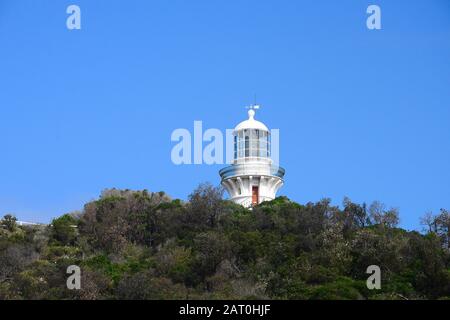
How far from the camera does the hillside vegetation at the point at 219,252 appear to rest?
145 feet

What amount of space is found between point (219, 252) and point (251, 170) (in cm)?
1249

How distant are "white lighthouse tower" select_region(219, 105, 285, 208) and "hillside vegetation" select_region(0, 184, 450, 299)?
1.43m

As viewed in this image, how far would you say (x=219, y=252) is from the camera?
47500mm

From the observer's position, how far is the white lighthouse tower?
59.7 meters

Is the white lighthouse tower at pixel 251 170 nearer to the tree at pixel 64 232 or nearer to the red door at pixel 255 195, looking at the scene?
the red door at pixel 255 195

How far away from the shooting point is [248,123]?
60.9 meters

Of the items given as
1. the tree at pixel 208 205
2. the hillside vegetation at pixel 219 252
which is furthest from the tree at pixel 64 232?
the tree at pixel 208 205

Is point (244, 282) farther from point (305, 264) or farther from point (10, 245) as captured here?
point (10, 245)

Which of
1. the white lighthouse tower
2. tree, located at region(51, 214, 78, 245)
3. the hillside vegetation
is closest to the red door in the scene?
the white lighthouse tower

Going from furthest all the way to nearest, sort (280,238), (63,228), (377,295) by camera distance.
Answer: (63,228) → (280,238) → (377,295)

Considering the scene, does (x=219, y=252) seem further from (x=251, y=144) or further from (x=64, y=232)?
(x=251, y=144)

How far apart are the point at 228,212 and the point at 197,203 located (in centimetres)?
155
